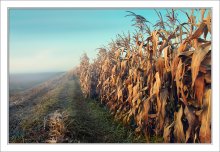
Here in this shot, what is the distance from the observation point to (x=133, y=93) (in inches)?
115

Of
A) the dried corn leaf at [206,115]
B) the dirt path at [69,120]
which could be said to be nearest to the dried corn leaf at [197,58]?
the dried corn leaf at [206,115]

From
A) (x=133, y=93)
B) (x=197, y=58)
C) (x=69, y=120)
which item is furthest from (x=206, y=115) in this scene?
(x=69, y=120)

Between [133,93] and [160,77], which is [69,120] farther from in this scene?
[160,77]

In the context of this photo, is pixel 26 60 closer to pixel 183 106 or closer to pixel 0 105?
pixel 0 105

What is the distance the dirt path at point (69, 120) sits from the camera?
2.92 meters

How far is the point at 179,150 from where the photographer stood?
111 inches

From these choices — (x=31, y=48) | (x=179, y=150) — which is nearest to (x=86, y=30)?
(x=31, y=48)

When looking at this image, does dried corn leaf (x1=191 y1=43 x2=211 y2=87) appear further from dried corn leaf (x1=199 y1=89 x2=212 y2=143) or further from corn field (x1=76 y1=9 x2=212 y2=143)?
dried corn leaf (x1=199 y1=89 x2=212 y2=143)

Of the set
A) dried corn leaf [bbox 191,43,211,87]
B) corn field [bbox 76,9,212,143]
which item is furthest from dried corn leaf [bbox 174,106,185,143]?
dried corn leaf [bbox 191,43,211,87]

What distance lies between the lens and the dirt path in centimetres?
292

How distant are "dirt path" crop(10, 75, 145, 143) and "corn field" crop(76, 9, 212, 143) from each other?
9 cm

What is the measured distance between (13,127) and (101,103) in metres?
0.77

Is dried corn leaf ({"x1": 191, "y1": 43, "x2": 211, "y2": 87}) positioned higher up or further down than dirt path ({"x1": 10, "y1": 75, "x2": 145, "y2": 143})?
higher up

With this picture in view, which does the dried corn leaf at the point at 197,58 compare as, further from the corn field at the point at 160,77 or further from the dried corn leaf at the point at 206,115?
the dried corn leaf at the point at 206,115
